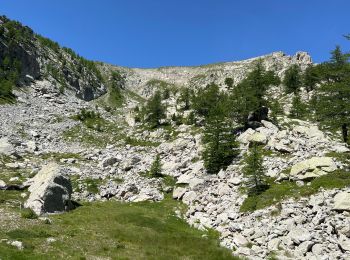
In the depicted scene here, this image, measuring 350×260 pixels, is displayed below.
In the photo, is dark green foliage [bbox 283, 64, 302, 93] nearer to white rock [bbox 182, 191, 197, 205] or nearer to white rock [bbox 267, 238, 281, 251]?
white rock [bbox 182, 191, 197, 205]

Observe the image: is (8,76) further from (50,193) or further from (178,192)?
(50,193)

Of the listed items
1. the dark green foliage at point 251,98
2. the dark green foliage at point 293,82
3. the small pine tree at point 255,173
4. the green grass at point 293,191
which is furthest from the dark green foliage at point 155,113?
the green grass at point 293,191

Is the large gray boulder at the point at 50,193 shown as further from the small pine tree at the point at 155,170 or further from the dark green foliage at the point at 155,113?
the dark green foliage at the point at 155,113

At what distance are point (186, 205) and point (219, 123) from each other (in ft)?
52.2

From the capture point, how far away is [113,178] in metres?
55.6

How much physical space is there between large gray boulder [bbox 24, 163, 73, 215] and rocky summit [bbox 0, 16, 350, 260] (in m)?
0.12

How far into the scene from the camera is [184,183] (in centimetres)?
5081

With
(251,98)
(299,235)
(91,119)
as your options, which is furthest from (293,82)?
(299,235)

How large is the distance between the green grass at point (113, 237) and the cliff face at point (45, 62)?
10081 centimetres

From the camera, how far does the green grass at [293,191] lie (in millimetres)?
34500

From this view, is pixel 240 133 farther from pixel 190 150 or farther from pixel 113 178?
pixel 113 178

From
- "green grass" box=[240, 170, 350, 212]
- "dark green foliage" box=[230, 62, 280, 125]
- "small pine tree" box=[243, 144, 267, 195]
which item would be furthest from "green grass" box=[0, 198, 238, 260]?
"dark green foliage" box=[230, 62, 280, 125]

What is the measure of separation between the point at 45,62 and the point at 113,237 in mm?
139307

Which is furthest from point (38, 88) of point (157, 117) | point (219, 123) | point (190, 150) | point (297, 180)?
point (297, 180)
